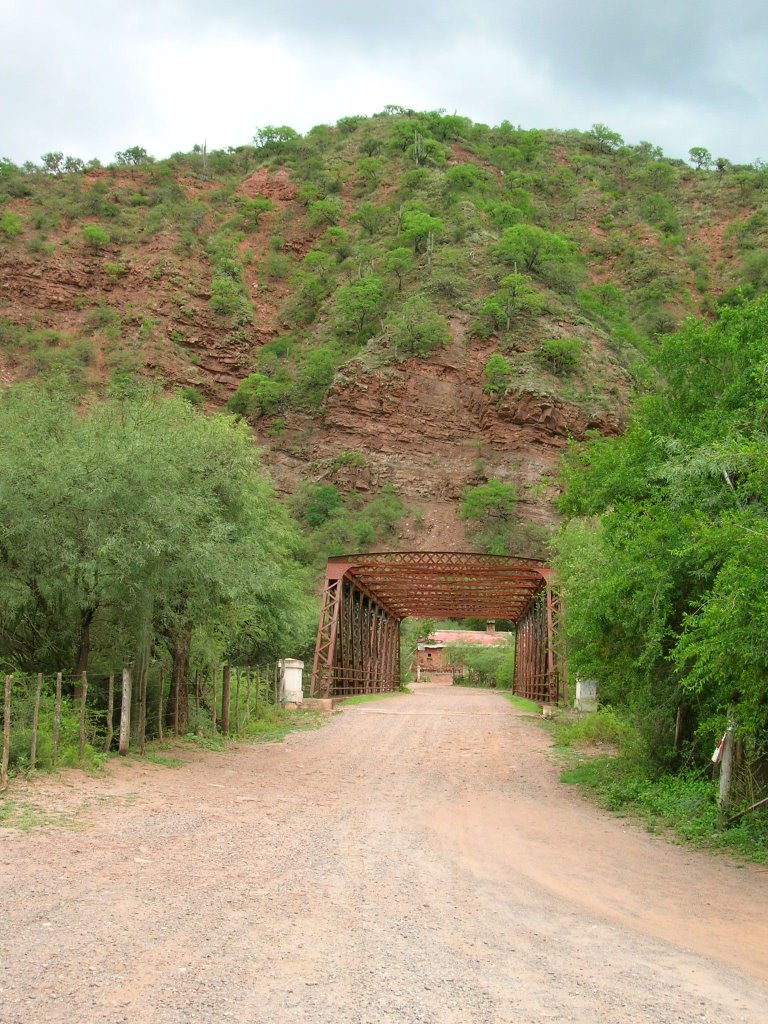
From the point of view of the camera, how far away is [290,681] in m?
28.1

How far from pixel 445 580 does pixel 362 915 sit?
29.8 m

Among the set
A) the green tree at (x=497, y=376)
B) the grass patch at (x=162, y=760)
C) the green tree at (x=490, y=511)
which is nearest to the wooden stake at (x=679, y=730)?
the grass patch at (x=162, y=760)

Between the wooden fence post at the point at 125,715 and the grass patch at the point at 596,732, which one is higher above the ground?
the wooden fence post at the point at 125,715

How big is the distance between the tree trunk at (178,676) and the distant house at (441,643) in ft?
200

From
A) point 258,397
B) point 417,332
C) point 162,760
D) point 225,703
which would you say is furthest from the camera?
point 258,397

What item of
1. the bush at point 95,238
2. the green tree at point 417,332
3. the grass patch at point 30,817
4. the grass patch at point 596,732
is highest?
Answer: the bush at point 95,238

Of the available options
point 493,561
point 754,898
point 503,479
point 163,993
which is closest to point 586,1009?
point 163,993

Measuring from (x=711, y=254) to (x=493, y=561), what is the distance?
76.9 meters

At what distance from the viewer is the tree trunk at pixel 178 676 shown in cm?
1582

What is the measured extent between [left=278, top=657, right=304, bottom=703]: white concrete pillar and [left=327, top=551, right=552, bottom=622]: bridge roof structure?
3989mm

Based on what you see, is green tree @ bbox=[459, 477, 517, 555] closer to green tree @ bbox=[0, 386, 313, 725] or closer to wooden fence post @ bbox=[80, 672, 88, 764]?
green tree @ bbox=[0, 386, 313, 725]

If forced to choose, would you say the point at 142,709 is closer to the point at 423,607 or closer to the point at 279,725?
the point at 279,725

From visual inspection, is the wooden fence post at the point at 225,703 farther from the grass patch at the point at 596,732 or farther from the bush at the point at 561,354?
the bush at the point at 561,354

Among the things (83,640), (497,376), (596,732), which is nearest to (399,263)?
(497,376)
